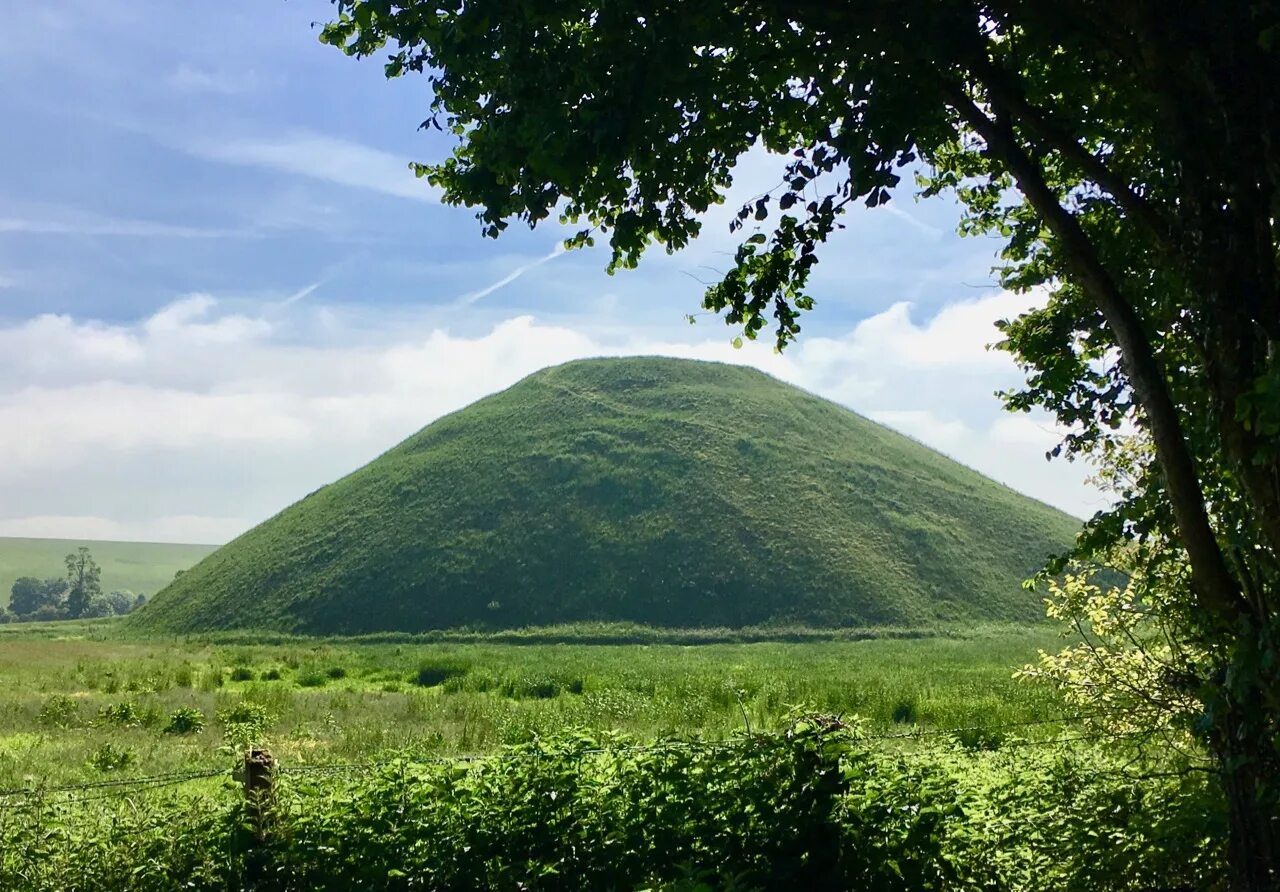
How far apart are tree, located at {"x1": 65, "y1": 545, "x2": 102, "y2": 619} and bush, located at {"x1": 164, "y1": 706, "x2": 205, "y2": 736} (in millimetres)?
171161

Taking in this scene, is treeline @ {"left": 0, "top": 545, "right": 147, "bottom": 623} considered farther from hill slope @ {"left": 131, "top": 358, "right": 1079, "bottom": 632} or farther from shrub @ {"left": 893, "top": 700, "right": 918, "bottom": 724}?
shrub @ {"left": 893, "top": 700, "right": 918, "bottom": 724}

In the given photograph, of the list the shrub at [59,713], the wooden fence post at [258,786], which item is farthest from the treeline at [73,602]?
the wooden fence post at [258,786]

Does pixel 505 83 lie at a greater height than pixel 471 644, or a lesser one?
greater

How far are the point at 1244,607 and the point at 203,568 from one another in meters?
103

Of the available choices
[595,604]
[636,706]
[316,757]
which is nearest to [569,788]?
[316,757]

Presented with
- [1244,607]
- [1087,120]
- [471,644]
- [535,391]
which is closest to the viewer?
[1244,607]

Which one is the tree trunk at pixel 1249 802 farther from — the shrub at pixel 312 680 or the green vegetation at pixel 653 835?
the shrub at pixel 312 680

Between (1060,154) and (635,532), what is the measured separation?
8193cm

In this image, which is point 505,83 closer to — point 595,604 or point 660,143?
point 660,143

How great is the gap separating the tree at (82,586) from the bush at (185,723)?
171161 millimetres

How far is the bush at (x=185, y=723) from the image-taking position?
2012cm

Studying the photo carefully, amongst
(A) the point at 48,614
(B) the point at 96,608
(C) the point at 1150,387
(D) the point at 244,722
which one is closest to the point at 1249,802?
(C) the point at 1150,387

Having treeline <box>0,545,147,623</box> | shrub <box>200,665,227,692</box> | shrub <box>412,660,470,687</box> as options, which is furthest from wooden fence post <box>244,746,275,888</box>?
Answer: treeline <box>0,545,147,623</box>

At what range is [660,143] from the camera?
754cm
